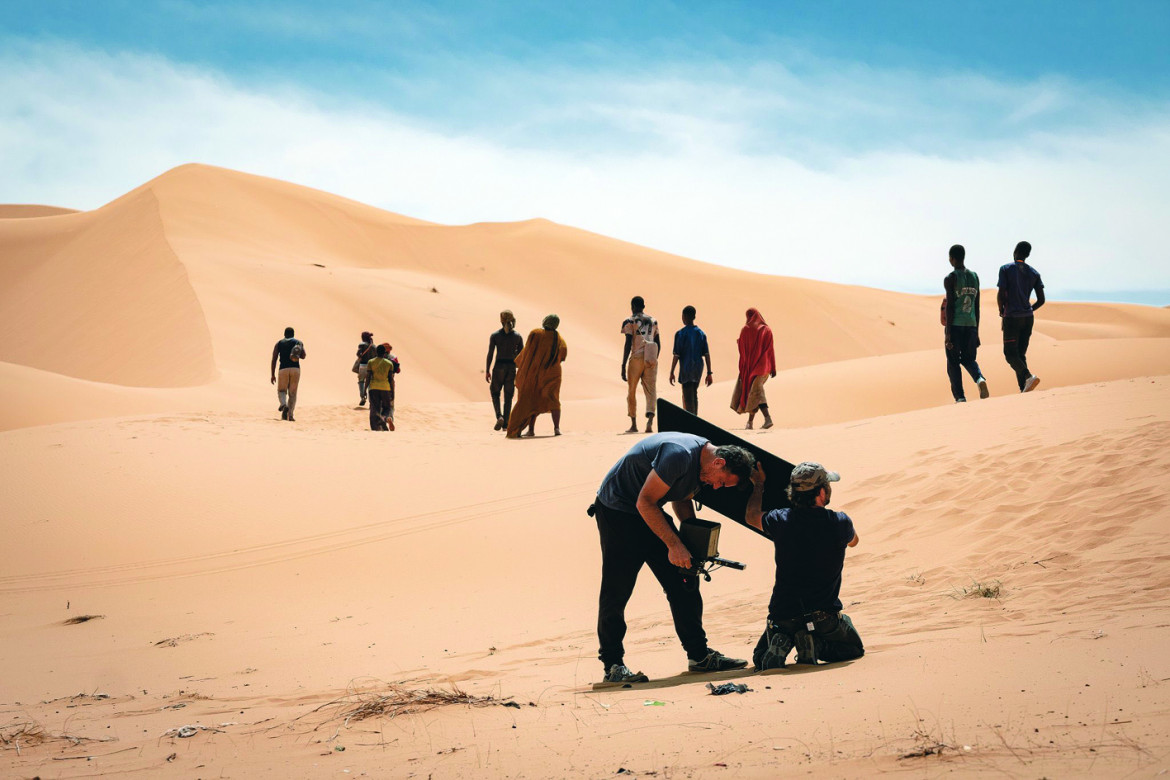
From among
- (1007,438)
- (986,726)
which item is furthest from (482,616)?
(1007,438)

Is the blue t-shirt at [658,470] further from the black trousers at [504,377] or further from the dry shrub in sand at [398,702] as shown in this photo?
the black trousers at [504,377]

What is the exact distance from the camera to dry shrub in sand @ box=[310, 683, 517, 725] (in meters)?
4.16

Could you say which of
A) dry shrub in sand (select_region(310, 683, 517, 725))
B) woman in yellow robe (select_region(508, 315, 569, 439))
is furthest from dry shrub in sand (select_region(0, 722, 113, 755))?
woman in yellow robe (select_region(508, 315, 569, 439))

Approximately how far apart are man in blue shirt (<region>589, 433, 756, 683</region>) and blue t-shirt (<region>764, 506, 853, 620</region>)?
1.01 ft

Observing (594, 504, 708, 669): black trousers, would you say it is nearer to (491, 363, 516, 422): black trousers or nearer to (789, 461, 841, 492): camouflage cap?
(789, 461, 841, 492): camouflage cap

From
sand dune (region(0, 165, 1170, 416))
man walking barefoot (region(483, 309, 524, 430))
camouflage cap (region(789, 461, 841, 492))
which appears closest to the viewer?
camouflage cap (region(789, 461, 841, 492))

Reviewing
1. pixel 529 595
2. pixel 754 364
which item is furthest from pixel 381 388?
pixel 529 595

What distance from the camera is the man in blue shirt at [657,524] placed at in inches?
181

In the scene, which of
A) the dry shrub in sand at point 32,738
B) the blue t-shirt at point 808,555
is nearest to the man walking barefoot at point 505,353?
the blue t-shirt at point 808,555

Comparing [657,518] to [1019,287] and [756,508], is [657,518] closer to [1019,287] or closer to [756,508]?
[756,508]

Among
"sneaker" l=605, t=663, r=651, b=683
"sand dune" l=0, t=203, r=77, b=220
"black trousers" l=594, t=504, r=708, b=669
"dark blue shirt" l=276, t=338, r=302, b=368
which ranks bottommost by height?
"sneaker" l=605, t=663, r=651, b=683

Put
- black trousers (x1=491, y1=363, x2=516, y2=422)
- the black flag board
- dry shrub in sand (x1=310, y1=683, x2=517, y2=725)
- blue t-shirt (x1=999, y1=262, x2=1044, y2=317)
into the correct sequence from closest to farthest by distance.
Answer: dry shrub in sand (x1=310, y1=683, x2=517, y2=725)
the black flag board
blue t-shirt (x1=999, y1=262, x2=1044, y2=317)
black trousers (x1=491, y1=363, x2=516, y2=422)

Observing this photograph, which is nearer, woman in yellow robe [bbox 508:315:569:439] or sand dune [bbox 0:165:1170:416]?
woman in yellow robe [bbox 508:315:569:439]

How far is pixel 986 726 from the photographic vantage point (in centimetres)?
323
